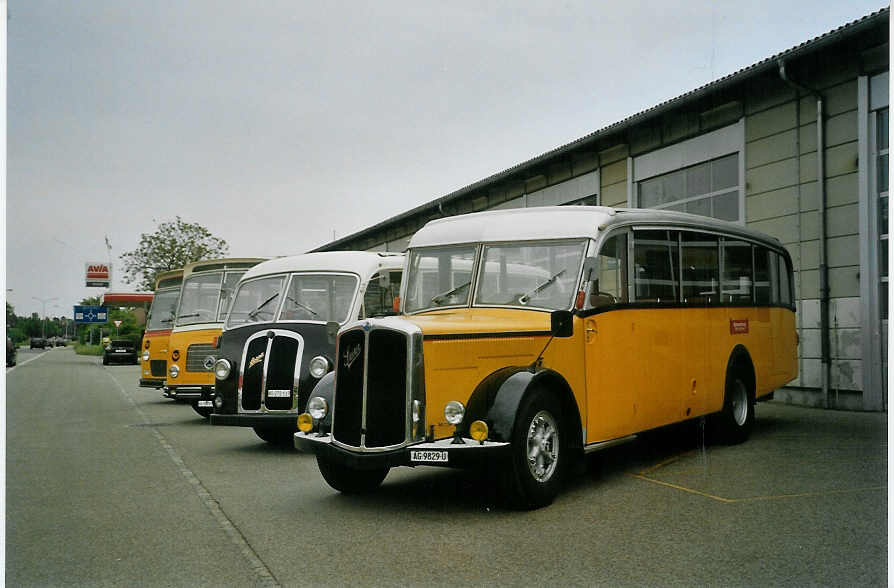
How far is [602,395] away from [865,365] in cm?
567

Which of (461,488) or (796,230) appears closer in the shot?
(461,488)

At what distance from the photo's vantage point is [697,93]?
563 inches

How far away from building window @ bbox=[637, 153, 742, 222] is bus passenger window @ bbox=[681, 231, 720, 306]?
4888 mm

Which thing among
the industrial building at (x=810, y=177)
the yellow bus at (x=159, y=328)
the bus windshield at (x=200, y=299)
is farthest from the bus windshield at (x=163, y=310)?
the industrial building at (x=810, y=177)

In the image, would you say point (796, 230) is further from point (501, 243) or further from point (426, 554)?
point (426, 554)

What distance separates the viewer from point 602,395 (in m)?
7.39

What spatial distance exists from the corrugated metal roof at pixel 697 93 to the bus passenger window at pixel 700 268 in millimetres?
2952

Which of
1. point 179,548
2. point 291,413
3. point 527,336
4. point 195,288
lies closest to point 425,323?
point 527,336

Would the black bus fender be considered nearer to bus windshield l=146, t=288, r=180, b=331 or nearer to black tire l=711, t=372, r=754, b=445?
black tire l=711, t=372, r=754, b=445

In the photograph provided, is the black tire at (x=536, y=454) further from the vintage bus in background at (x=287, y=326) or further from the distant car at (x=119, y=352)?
the distant car at (x=119, y=352)

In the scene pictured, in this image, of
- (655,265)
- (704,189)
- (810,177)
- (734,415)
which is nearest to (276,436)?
(655,265)

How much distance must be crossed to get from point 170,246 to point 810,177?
369 inches

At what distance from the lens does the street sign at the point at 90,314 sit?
1070cm

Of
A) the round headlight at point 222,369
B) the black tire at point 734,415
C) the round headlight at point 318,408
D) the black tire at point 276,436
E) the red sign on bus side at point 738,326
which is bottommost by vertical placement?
the black tire at point 276,436
